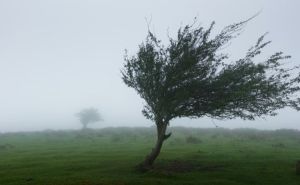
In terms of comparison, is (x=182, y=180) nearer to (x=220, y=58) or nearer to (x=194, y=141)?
(x=220, y=58)

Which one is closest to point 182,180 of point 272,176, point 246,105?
point 272,176

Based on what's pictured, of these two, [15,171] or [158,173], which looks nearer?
[158,173]

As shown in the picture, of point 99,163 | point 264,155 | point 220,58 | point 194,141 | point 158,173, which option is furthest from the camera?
point 194,141

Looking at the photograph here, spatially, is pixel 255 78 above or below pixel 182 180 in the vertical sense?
above

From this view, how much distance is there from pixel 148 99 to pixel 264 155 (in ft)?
62.4

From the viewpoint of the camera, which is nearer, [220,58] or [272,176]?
[272,176]

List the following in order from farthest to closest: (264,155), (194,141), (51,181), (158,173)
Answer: (194,141) < (264,155) < (158,173) < (51,181)

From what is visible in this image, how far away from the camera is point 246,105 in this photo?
36312mm

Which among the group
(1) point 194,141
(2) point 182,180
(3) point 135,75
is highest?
(3) point 135,75

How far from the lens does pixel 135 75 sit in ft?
123

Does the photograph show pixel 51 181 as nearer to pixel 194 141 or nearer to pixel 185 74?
pixel 185 74

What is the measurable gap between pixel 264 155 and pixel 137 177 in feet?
69.5

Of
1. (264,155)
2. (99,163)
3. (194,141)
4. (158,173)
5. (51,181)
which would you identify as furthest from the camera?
(194,141)

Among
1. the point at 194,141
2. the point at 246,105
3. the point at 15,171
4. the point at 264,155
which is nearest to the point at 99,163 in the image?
the point at 15,171
